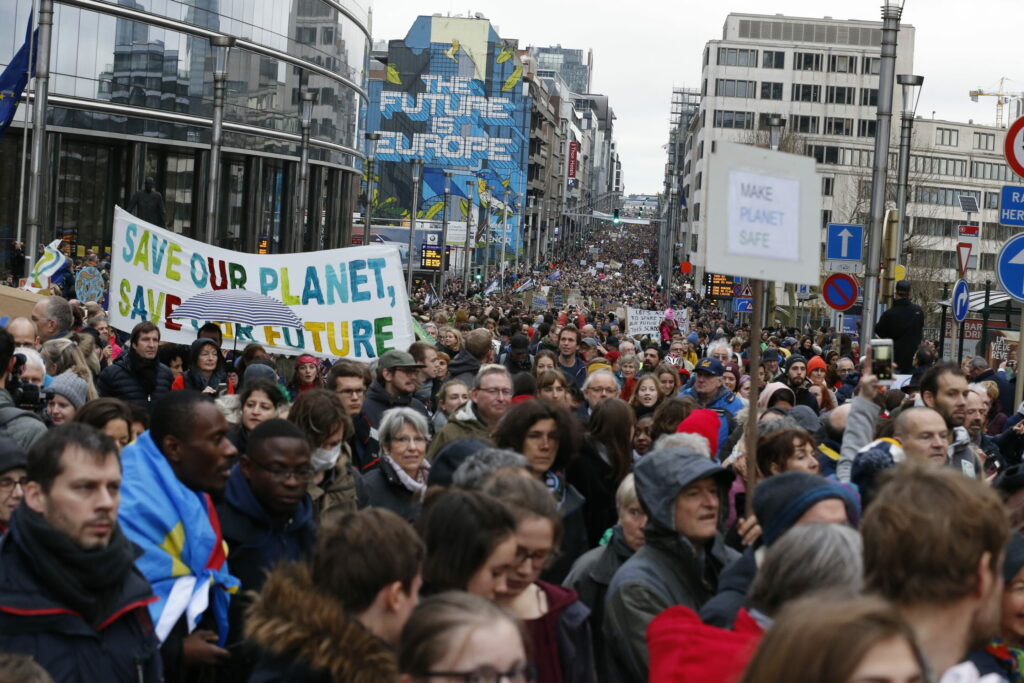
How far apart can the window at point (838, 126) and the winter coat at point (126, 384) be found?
341ft

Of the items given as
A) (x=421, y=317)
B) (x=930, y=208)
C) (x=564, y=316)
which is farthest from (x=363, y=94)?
(x=930, y=208)

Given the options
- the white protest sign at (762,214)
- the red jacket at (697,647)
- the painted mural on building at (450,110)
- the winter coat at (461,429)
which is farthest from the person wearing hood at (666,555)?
the painted mural on building at (450,110)

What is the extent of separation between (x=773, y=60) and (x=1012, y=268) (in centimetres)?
10432

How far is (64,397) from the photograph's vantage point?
8.34m

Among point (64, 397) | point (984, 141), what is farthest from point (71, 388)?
Answer: point (984, 141)

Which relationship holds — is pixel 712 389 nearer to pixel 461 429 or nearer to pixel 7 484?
pixel 461 429

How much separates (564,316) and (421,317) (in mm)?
6178

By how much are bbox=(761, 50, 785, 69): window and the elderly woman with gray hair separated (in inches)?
4282

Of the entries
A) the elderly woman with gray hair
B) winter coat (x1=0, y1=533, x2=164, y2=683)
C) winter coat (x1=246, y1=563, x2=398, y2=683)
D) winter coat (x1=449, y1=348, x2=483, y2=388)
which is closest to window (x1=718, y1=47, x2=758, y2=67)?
winter coat (x1=449, y1=348, x2=483, y2=388)

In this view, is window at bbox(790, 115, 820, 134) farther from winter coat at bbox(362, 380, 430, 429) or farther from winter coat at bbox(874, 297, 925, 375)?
winter coat at bbox(362, 380, 430, 429)

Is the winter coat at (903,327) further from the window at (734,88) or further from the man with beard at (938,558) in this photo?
the window at (734,88)

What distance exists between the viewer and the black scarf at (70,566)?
4281 mm

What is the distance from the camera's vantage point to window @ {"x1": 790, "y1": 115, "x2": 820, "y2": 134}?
364ft

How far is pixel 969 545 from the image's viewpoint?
3342mm
